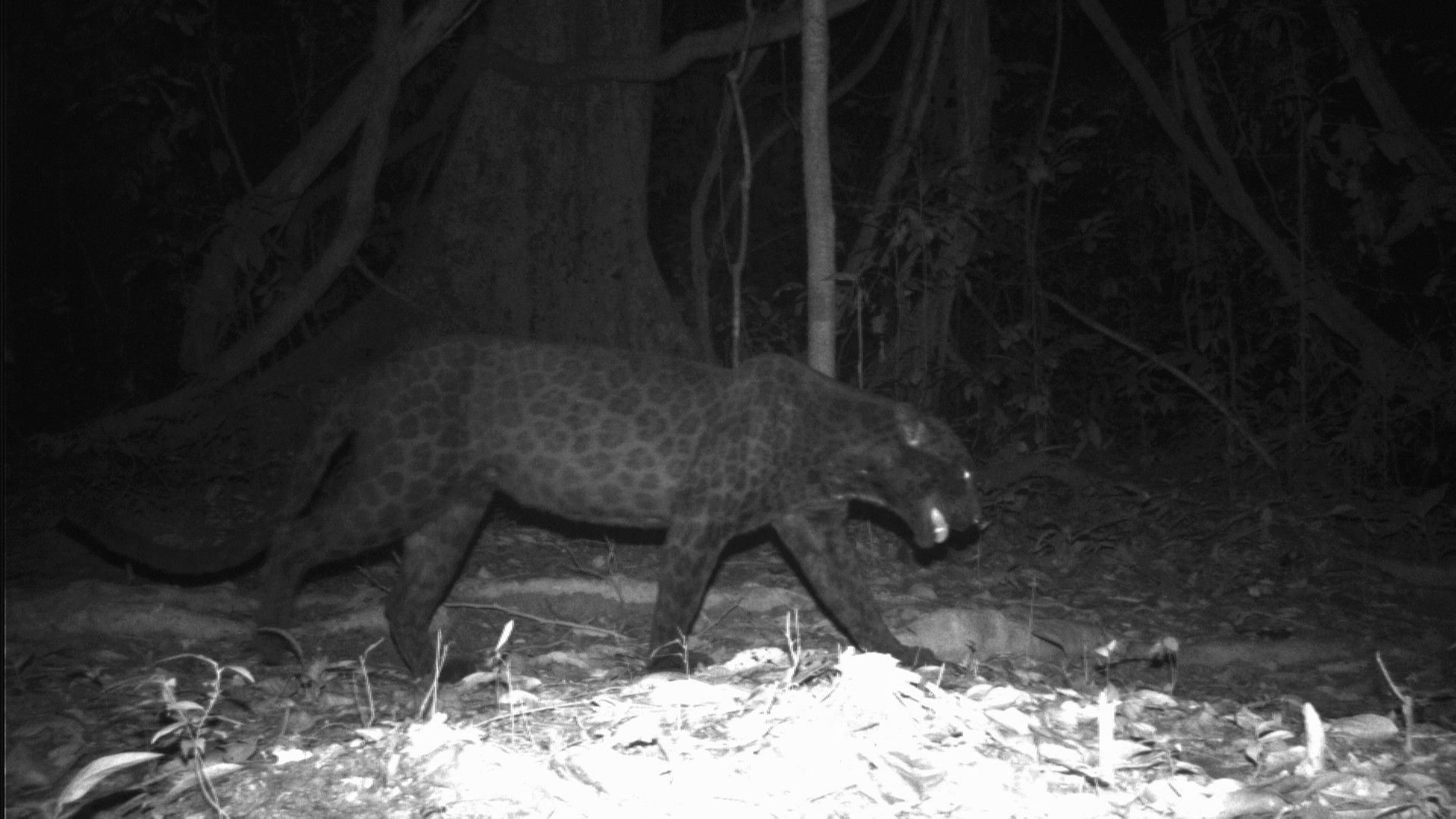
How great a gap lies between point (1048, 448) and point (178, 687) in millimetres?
5317

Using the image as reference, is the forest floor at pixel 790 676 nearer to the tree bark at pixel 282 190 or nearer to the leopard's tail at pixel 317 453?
the leopard's tail at pixel 317 453

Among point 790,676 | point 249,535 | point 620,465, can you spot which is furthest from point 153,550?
point 790,676

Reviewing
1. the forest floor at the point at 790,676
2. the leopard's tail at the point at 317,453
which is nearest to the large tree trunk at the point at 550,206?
the forest floor at the point at 790,676

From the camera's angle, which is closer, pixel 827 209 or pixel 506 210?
pixel 827 209

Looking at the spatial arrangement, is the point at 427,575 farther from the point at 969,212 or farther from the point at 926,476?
the point at 969,212

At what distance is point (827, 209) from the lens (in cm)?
587

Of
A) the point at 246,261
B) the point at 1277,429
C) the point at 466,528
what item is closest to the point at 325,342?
the point at 246,261

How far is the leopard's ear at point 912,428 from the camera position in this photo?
5.36m

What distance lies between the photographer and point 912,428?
17.6 feet

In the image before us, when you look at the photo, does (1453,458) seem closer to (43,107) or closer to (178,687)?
(178,687)

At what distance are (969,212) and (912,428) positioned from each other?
243 cm

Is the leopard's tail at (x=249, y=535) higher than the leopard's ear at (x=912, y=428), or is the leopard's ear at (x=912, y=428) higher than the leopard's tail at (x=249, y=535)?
the leopard's ear at (x=912, y=428)

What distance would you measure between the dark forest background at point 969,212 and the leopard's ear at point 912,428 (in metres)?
1.88

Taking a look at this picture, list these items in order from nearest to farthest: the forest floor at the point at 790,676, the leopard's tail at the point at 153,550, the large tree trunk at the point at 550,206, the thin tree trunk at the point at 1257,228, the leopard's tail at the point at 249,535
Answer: the forest floor at the point at 790,676, the leopard's tail at the point at 153,550, the leopard's tail at the point at 249,535, the large tree trunk at the point at 550,206, the thin tree trunk at the point at 1257,228
